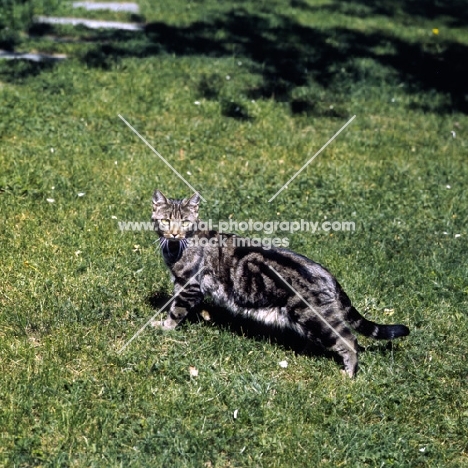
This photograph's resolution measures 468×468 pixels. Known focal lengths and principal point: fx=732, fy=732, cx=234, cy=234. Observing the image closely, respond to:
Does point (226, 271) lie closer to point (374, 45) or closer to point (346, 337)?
point (346, 337)

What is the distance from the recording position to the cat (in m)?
5.30

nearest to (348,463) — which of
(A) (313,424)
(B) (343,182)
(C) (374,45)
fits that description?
(A) (313,424)

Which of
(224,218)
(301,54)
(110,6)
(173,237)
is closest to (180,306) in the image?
(173,237)

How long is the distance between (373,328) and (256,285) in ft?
3.04

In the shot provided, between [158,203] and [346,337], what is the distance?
1883 millimetres

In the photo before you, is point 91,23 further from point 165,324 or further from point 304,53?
point 165,324

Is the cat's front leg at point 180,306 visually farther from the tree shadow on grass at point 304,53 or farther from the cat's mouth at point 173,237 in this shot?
the tree shadow on grass at point 304,53

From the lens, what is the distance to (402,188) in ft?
27.7

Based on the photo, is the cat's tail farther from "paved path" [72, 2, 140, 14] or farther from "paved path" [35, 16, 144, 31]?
"paved path" [72, 2, 140, 14]

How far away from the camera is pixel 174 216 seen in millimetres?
5863

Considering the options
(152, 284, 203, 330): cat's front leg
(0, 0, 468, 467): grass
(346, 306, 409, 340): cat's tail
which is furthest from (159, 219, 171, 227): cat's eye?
(346, 306, 409, 340): cat's tail

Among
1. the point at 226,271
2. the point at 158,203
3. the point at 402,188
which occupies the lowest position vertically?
the point at 402,188

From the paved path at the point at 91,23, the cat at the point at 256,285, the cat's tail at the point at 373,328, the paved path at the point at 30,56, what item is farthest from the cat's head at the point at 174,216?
the paved path at the point at 91,23

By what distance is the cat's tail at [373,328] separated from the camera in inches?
208
